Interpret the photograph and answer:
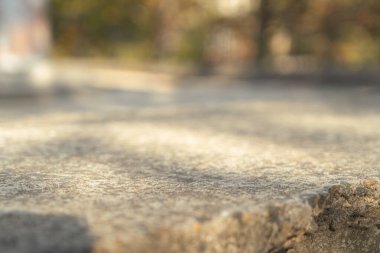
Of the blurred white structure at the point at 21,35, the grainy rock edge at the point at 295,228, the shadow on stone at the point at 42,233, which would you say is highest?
the blurred white structure at the point at 21,35

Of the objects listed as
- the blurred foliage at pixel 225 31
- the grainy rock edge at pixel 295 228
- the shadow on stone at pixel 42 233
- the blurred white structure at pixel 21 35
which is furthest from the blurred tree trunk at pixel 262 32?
the shadow on stone at pixel 42 233

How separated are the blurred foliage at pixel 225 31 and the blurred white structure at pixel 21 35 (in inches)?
197

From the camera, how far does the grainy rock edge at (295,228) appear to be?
2.90ft

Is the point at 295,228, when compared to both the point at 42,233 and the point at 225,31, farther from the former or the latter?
the point at 225,31

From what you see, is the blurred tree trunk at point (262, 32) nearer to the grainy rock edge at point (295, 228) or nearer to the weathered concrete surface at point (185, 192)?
the weathered concrete surface at point (185, 192)

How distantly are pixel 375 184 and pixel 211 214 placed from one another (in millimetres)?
486

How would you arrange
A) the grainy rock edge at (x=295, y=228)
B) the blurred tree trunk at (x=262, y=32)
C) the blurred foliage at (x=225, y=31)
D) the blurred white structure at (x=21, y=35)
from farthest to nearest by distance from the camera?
the blurred foliage at (x=225, y=31), the blurred tree trunk at (x=262, y=32), the blurred white structure at (x=21, y=35), the grainy rock edge at (x=295, y=228)

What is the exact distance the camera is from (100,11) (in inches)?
624

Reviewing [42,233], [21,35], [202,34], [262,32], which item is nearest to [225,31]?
[262,32]

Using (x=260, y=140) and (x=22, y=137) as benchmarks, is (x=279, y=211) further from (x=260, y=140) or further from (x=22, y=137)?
(x=22, y=137)

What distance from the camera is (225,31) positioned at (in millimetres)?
11523

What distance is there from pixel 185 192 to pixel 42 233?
0.34 metres

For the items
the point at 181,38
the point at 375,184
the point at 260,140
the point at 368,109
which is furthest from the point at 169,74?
the point at 375,184

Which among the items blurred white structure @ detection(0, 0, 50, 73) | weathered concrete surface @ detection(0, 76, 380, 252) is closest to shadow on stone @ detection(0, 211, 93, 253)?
weathered concrete surface @ detection(0, 76, 380, 252)
